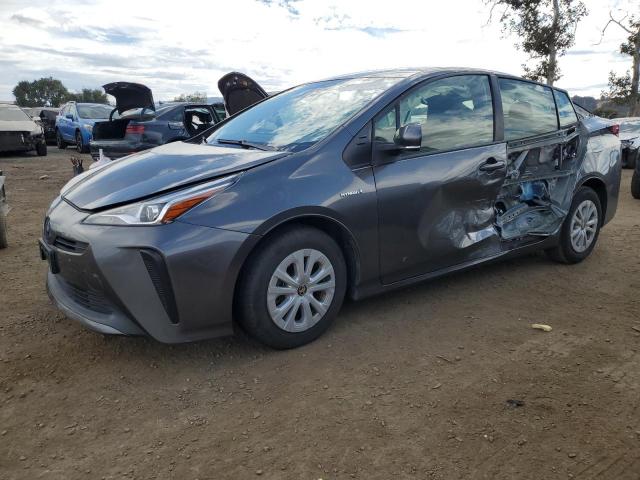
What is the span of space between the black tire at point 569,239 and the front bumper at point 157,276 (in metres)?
3.06

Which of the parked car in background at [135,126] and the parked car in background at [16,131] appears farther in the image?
the parked car in background at [16,131]

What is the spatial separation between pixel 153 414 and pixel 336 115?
207 cm

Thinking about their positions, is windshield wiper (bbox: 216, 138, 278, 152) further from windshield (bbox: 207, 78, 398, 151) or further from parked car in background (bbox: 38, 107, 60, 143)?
parked car in background (bbox: 38, 107, 60, 143)

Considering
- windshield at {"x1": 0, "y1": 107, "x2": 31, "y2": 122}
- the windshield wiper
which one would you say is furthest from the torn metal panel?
windshield at {"x1": 0, "y1": 107, "x2": 31, "y2": 122}

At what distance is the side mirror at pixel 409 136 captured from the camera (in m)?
3.30

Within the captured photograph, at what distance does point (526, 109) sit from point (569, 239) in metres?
1.21

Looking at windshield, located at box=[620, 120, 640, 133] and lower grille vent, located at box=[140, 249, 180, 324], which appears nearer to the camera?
lower grille vent, located at box=[140, 249, 180, 324]

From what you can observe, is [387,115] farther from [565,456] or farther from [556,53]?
[556,53]

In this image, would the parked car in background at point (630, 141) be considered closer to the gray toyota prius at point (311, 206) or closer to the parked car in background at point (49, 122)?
the gray toyota prius at point (311, 206)

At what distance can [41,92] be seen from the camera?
87.1 meters

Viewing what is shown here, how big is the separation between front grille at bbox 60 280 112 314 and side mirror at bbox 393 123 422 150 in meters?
1.91

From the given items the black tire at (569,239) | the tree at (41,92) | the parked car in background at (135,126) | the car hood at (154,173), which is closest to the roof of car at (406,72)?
the car hood at (154,173)

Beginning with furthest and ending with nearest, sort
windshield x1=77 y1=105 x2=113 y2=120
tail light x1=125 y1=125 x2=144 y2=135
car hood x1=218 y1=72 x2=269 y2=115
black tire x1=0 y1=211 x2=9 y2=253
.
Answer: windshield x1=77 y1=105 x2=113 y2=120 → tail light x1=125 y1=125 x2=144 y2=135 → car hood x1=218 y1=72 x2=269 y2=115 → black tire x1=0 y1=211 x2=9 y2=253

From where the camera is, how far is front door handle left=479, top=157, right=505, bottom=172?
12.7ft
